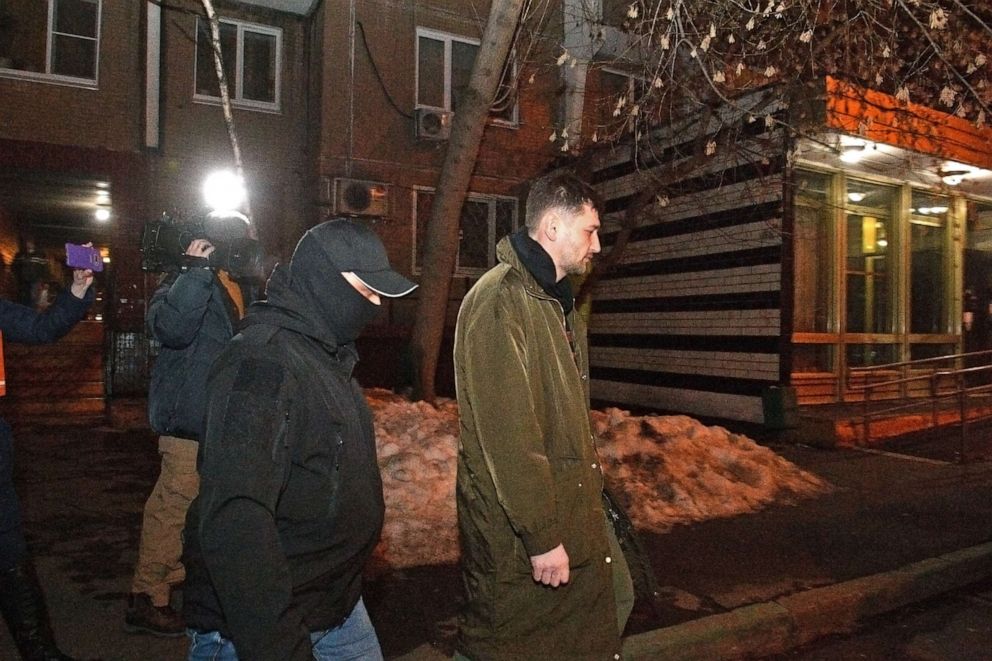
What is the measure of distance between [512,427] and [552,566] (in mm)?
458

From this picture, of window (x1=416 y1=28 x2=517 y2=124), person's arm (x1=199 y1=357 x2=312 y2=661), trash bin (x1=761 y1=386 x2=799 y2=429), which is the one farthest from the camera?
window (x1=416 y1=28 x2=517 y2=124)

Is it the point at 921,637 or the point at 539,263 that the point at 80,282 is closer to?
the point at 539,263

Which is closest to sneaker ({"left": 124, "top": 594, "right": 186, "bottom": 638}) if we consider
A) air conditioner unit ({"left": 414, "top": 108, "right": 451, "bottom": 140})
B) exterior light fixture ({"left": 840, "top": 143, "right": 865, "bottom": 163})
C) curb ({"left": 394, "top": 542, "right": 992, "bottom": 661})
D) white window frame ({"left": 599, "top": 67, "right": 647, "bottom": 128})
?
curb ({"left": 394, "top": 542, "right": 992, "bottom": 661})

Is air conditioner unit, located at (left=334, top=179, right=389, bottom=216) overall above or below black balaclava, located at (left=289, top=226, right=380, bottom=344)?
above

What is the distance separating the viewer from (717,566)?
5.43 meters

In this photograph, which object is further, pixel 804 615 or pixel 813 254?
pixel 813 254

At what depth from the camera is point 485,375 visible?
250cm

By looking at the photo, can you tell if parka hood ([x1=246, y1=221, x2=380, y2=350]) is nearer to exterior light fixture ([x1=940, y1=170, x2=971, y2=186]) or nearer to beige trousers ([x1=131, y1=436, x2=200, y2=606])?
beige trousers ([x1=131, y1=436, x2=200, y2=606])

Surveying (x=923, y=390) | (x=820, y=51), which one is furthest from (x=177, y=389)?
(x=923, y=390)

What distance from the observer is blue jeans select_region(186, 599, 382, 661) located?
2035mm

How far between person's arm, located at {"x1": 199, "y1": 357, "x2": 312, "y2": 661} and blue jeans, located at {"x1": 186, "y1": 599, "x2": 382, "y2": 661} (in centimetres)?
30

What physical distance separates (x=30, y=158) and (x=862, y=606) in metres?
12.6

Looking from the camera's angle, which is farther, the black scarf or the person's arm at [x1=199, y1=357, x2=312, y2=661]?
the black scarf

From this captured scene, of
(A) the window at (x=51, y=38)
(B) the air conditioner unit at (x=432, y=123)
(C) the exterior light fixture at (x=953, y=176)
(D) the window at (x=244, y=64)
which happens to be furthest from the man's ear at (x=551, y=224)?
(A) the window at (x=51, y=38)
